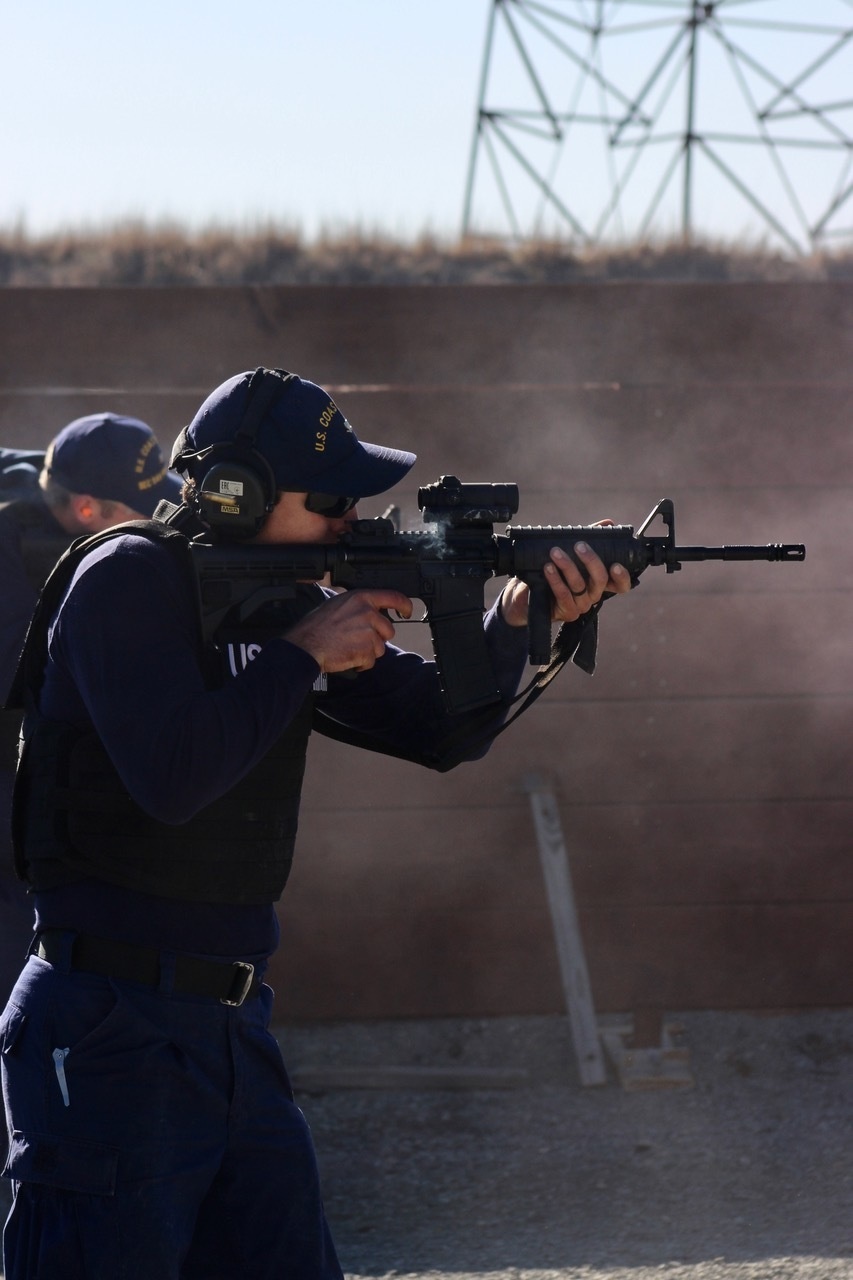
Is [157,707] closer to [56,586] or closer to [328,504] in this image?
[56,586]

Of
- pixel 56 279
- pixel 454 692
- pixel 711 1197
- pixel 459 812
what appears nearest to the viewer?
pixel 454 692

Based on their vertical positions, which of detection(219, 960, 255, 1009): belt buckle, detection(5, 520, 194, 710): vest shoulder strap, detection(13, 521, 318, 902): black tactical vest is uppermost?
detection(5, 520, 194, 710): vest shoulder strap

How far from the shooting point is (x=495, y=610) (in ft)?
9.30

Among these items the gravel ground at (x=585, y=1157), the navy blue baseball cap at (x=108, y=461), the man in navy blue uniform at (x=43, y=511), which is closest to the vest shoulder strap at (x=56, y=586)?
the man in navy blue uniform at (x=43, y=511)

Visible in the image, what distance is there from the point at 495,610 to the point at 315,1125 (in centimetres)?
263

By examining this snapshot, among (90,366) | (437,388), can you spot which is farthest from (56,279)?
(437,388)

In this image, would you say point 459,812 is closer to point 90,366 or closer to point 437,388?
point 437,388

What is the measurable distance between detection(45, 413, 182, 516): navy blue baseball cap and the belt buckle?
A: 202 cm

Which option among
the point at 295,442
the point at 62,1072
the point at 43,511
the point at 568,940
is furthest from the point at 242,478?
the point at 568,940

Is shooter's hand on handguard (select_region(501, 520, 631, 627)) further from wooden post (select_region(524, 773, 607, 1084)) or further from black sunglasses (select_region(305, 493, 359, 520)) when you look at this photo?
wooden post (select_region(524, 773, 607, 1084))

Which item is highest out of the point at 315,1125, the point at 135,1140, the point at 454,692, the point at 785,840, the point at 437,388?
the point at 437,388

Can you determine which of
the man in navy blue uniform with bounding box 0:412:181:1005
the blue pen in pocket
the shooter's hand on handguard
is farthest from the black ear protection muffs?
the man in navy blue uniform with bounding box 0:412:181:1005

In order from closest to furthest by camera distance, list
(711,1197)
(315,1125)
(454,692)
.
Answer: (454,692)
(711,1197)
(315,1125)

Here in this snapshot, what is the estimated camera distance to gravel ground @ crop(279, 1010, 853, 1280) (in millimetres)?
3904
